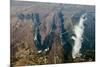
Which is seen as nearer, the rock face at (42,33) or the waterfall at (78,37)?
the rock face at (42,33)

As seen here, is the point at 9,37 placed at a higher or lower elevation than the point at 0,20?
lower

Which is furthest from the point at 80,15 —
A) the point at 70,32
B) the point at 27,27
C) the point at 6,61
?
the point at 6,61

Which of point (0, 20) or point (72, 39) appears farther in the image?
point (72, 39)

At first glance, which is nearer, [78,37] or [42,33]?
[42,33]

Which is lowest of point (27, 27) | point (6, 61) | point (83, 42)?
point (6, 61)

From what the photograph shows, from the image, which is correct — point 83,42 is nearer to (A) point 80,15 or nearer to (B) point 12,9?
(A) point 80,15

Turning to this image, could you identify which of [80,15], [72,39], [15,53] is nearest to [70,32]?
[72,39]

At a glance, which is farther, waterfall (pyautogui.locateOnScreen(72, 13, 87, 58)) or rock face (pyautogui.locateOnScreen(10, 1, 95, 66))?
waterfall (pyautogui.locateOnScreen(72, 13, 87, 58))
